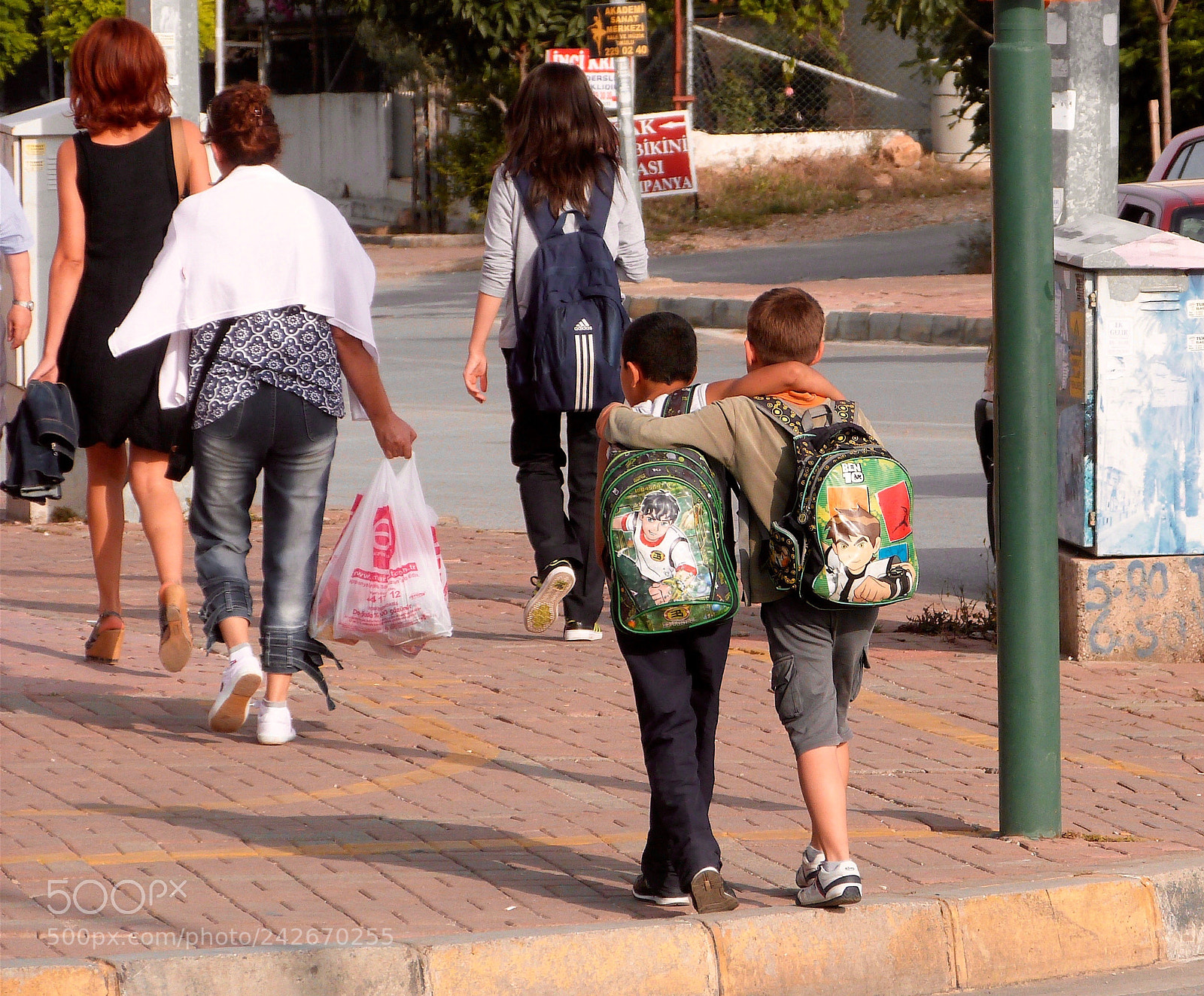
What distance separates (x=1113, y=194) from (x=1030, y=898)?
15.8ft

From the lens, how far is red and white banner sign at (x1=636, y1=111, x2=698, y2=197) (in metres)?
22.9

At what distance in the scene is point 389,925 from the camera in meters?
3.88

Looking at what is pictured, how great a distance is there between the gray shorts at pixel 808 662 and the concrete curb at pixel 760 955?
38 centimetres

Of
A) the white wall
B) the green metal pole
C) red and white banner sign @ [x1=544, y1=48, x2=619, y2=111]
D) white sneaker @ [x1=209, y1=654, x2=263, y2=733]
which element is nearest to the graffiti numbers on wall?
the green metal pole

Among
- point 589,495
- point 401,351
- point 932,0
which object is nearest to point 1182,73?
point 932,0

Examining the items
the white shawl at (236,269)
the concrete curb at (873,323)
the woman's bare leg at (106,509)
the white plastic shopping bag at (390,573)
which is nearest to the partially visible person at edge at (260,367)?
the white shawl at (236,269)

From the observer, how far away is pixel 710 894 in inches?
155

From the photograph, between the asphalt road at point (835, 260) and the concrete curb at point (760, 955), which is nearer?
the concrete curb at point (760, 955)

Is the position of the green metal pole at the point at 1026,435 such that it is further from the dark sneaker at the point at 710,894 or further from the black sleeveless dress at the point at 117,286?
the black sleeveless dress at the point at 117,286

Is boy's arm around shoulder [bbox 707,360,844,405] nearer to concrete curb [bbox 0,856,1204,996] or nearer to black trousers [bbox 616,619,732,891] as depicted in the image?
black trousers [bbox 616,619,732,891]

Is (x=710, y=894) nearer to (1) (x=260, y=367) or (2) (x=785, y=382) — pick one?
(2) (x=785, y=382)

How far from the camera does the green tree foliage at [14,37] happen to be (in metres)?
45.1

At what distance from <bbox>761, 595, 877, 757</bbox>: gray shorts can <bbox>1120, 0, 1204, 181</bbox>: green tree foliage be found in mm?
21235

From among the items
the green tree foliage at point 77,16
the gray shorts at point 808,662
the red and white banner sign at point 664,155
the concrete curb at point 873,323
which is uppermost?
the green tree foliage at point 77,16
